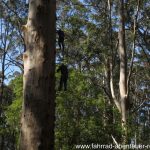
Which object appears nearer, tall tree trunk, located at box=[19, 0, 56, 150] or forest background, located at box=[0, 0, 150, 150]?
tall tree trunk, located at box=[19, 0, 56, 150]

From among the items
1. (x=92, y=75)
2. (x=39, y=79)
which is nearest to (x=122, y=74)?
(x=92, y=75)

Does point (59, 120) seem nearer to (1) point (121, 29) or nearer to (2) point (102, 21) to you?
(1) point (121, 29)

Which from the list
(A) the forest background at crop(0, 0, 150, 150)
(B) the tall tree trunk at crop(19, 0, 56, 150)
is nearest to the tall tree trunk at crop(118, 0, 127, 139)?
(A) the forest background at crop(0, 0, 150, 150)

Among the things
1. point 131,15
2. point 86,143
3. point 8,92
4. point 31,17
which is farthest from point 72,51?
point 31,17

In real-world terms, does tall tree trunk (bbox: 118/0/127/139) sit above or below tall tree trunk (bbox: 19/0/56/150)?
above

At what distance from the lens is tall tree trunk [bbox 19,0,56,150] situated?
8.80ft

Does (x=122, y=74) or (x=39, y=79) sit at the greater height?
(x=122, y=74)

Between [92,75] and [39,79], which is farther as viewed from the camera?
[92,75]

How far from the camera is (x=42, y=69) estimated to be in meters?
2.81

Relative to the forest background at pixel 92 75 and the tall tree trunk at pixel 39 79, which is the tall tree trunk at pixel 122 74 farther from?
the tall tree trunk at pixel 39 79

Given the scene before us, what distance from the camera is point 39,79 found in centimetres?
279

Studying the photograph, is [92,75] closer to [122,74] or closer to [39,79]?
[122,74]

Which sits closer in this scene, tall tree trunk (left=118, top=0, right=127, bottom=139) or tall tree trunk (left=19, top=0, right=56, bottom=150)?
tall tree trunk (left=19, top=0, right=56, bottom=150)

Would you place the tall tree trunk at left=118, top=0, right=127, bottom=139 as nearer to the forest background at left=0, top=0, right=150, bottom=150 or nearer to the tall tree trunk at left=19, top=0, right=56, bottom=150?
the forest background at left=0, top=0, right=150, bottom=150
